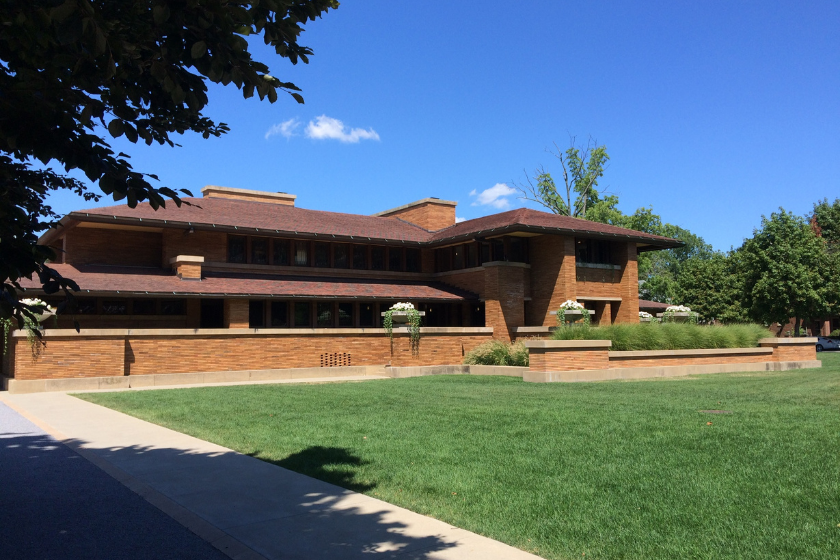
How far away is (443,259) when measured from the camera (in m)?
36.7

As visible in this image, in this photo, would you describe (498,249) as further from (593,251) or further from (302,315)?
(302,315)

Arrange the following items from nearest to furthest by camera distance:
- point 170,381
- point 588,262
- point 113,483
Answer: point 113,483
point 170,381
point 588,262

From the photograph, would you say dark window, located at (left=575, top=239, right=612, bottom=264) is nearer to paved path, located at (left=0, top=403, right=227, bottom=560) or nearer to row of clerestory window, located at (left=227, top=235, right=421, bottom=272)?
row of clerestory window, located at (left=227, top=235, right=421, bottom=272)

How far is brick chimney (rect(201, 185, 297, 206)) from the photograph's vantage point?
35.9m

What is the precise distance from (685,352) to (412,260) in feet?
53.8

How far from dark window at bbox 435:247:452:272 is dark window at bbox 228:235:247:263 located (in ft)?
35.1

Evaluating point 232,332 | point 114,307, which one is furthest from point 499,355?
point 114,307

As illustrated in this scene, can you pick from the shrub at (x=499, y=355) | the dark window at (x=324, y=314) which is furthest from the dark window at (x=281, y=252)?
the shrub at (x=499, y=355)

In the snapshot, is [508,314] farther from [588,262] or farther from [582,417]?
[582,417]

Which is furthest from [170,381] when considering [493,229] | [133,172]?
[133,172]

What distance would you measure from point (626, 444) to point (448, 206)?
3182 cm

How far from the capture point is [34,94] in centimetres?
410

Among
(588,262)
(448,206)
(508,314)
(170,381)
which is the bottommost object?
(170,381)

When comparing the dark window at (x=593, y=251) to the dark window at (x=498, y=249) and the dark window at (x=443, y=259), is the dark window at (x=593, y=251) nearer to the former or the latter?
the dark window at (x=498, y=249)
